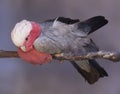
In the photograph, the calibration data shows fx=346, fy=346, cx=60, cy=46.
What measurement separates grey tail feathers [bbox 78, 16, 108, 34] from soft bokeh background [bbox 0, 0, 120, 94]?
0.60 metres

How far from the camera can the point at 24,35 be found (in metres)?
0.84

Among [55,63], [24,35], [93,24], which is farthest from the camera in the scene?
[55,63]

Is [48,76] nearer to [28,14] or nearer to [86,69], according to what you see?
[28,14]

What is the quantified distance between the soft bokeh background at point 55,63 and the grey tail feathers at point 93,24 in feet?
1.98

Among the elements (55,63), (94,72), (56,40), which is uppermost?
(56,40)

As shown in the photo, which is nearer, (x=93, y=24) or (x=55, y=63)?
(x=93, y=24)

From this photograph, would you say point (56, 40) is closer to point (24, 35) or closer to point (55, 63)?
point (24, 35)

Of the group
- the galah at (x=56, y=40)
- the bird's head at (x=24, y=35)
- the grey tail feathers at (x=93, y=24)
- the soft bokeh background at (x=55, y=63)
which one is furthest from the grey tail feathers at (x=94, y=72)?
the soft bokeh background at (x=55, y=63)

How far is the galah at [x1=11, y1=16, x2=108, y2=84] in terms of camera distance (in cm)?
85

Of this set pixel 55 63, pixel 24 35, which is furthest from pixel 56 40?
pixel 55 63

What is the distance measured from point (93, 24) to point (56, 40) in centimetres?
12

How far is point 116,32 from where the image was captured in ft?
5.16

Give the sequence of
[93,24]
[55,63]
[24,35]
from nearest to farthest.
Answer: [24,35], [93,24], [55,63]

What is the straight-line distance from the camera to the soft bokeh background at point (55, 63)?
157 centimetres
